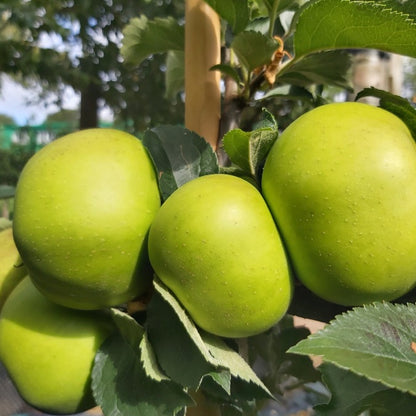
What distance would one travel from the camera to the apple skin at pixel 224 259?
0.37m

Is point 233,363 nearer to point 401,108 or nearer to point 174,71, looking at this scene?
point 401,108

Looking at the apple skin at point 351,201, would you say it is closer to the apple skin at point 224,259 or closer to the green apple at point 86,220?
the apple skin at point 224,259

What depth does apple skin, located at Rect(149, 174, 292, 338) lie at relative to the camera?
1.21 ft

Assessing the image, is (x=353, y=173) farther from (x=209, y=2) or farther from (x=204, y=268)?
(x=209, y=2)

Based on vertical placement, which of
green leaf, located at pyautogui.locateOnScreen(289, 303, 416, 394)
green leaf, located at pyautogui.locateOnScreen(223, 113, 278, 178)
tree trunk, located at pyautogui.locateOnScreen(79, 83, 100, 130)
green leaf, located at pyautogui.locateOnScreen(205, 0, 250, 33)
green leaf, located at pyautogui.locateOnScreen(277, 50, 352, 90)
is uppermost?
green leaf, located at pyautogui.locateOnScreen(205, 0, 250, 33)

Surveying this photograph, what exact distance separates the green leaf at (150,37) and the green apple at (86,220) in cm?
22

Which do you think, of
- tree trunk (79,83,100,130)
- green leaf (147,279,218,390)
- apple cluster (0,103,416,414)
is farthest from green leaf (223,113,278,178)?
tree trunk (79,83,100,130)

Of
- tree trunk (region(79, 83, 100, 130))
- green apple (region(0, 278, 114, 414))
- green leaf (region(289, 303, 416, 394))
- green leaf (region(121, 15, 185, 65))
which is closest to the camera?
green leaf (region(289, 303, 416, 394))

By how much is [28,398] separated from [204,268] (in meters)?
0.24

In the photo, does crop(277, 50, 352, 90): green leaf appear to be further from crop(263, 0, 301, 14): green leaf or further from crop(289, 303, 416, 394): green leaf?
crop(289, 303, 416, 394): green leaf

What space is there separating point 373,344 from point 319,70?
0.34 meters

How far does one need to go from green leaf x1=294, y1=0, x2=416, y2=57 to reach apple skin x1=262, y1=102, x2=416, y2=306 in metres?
0.07

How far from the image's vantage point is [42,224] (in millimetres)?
404

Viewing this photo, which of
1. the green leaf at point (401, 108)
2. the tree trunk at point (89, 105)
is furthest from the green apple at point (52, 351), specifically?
the tree trunk at point (89, 105)
